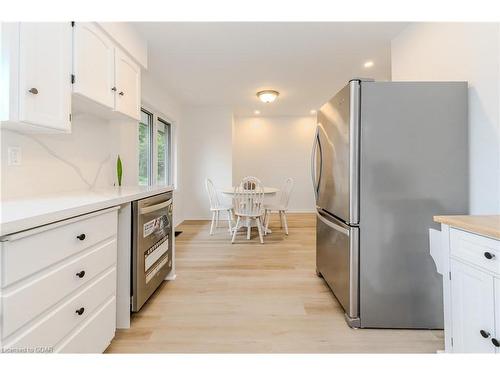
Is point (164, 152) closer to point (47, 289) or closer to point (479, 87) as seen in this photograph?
point (47, 289)

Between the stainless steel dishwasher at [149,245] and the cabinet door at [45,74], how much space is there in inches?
26.4

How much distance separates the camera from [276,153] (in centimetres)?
644

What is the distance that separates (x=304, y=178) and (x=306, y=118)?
149 cm

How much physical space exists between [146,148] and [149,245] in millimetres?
2468

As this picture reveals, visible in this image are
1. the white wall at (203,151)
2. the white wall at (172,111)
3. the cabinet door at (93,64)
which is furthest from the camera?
the white wall at (203,151)

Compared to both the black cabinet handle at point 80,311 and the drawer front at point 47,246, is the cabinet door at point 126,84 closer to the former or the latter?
the drawer front at point 47,246

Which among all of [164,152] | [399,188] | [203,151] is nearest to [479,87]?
[399,188]

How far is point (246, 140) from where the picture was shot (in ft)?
21.1

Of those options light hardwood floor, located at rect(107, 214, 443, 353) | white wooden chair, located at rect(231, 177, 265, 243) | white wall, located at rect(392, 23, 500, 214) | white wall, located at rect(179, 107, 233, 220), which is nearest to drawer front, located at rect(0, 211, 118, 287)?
light hardwood floor, located at rect(107, 214, 443, 353)

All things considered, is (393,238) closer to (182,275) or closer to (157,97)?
(182,275)

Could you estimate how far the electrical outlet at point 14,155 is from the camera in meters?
1.46

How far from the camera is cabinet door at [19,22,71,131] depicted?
1.24 meters

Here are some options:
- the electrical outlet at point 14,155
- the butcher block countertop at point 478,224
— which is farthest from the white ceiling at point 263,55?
the butcher block countertop at point 478,224
